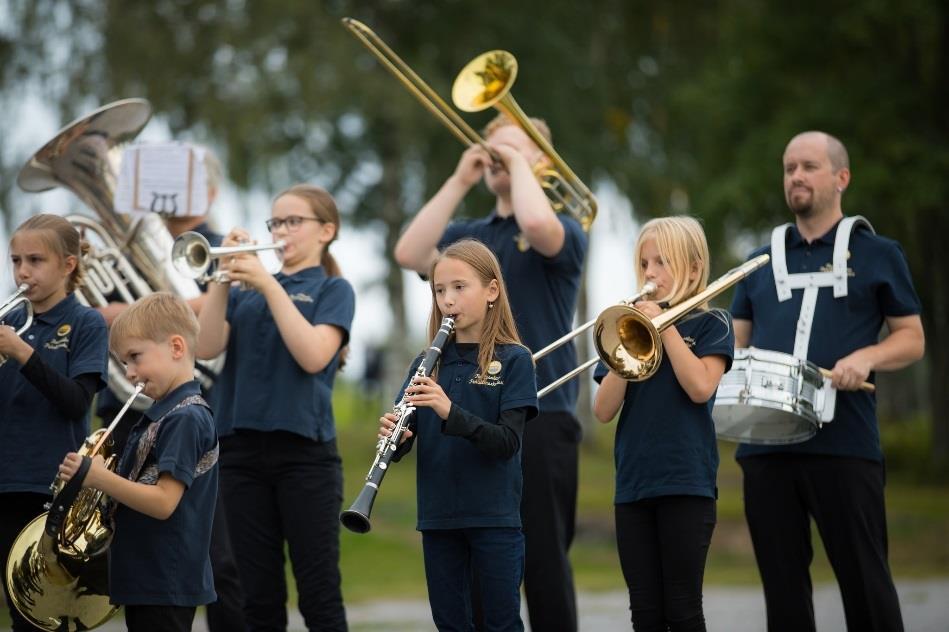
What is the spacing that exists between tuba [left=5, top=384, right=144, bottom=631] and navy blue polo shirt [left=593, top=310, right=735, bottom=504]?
1838mm

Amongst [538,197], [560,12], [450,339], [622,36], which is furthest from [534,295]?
[622,36]

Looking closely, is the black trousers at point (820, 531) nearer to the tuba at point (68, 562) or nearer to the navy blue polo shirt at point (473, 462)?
the navy blue polo shirt at point (473, 462)

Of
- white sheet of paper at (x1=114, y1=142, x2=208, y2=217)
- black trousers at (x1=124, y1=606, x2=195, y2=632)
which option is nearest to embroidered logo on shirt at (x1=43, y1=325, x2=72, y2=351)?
white sheet of paper at (x1=114, y1=142, x2=208, y2=217)

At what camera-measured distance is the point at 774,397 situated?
A: 5.30 m

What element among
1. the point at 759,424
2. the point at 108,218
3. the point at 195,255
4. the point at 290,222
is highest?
the point at 108,218

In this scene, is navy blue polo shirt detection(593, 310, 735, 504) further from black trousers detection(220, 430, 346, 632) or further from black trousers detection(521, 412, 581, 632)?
black trousers detection(220, 430, 346, 632)

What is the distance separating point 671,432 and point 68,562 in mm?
2250

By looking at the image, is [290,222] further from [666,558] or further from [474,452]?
[666,558]

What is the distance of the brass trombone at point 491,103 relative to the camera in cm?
626

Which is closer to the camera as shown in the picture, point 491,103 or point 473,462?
point 473,462

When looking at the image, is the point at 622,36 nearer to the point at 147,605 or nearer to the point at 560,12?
the point at 560,12

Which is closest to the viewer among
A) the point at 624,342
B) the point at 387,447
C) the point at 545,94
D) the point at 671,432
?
the point at 387,447

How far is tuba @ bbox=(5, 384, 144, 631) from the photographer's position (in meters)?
4.66

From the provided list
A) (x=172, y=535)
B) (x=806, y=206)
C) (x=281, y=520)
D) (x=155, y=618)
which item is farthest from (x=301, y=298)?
(x=806, y=206)
